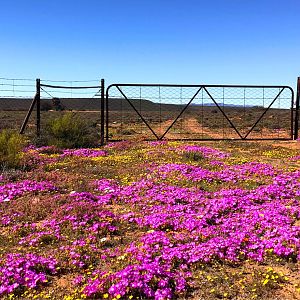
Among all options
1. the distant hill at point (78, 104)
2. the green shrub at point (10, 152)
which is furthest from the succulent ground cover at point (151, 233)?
the distant hill at point (78, 104)

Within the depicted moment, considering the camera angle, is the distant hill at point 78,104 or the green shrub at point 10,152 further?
the distant hill at point 78,104

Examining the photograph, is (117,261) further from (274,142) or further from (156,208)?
(274,142)

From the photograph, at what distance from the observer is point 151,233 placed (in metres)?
6.66

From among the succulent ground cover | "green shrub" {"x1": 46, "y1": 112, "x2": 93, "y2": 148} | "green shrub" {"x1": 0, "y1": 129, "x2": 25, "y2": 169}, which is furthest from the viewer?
"green shrub" {"x1": 46, "y1": 112, "x2": 93, "y2": 148}

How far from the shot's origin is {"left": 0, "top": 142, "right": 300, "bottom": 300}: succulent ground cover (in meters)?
4.89

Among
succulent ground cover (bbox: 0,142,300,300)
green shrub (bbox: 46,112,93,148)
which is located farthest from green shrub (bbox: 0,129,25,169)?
green shrub (bbox: 46,112,93,148)

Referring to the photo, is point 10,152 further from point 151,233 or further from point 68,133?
point 151,233

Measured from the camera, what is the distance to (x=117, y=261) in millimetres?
5625

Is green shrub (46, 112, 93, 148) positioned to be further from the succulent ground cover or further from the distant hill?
the succulent ground cover

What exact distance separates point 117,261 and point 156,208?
2.62 m

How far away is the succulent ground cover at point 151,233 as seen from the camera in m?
4.89

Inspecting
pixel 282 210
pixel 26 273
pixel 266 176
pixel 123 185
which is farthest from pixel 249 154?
pixel 26 273

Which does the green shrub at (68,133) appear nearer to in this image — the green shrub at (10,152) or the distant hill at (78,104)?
the distant hill at (78,104)

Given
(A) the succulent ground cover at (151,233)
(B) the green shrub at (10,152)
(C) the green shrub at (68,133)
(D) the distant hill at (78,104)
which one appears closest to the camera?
(A) the succulent ground cover at (151,233)
